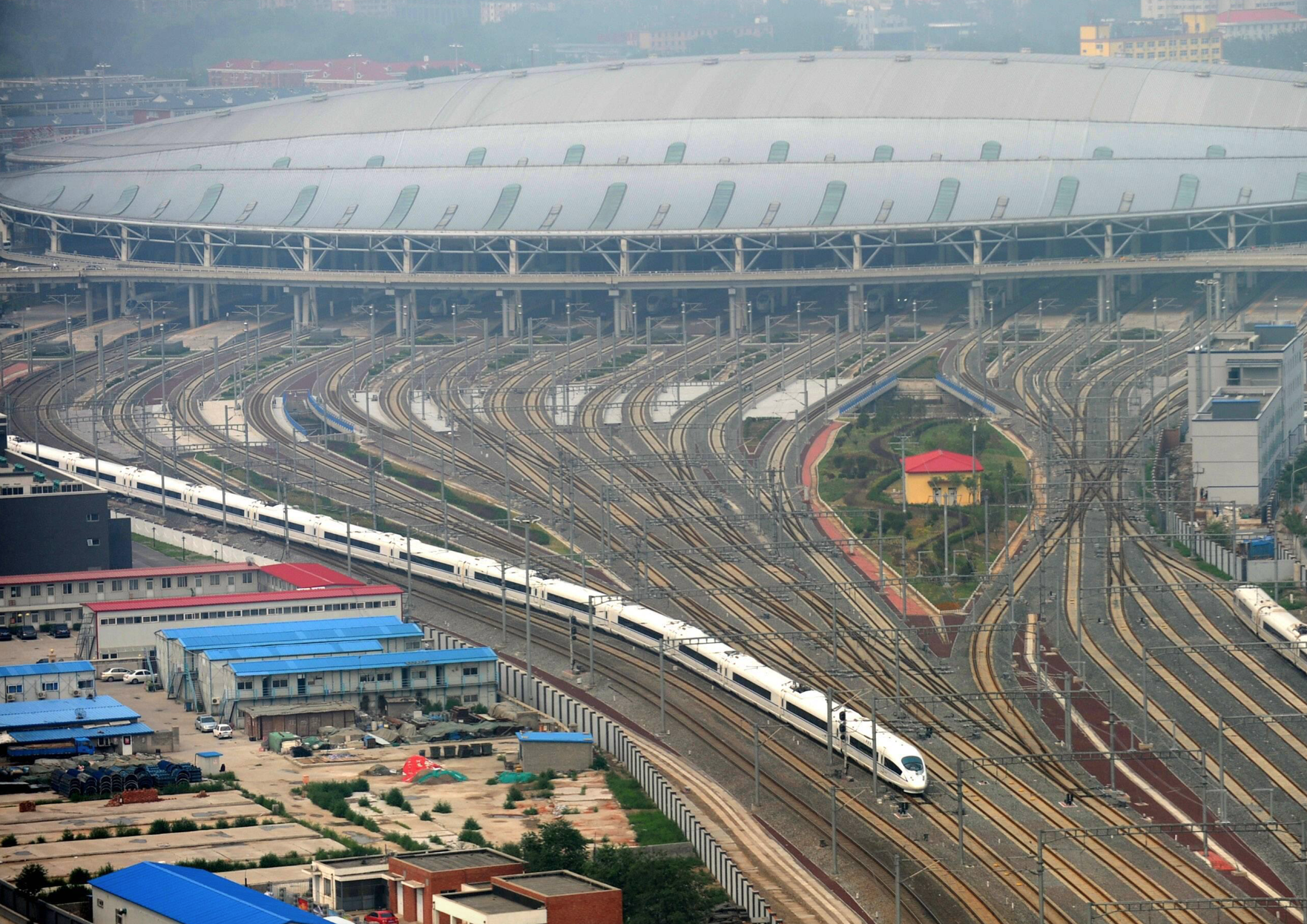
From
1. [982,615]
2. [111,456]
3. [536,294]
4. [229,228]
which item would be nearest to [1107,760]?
[982,615]

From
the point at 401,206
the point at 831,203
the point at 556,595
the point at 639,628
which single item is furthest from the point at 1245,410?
the point at 401,206

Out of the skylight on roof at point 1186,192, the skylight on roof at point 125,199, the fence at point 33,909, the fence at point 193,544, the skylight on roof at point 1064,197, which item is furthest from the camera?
the skylight on roof at point 125,199

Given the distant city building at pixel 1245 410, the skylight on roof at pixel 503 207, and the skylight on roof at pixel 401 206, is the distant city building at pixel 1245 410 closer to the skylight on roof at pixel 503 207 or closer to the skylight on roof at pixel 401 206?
the skylight on roof at pixel 503 207

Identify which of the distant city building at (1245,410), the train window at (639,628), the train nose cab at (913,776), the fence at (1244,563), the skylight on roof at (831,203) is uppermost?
the skylight on roof at (831,203)

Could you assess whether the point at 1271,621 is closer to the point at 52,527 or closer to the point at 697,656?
the point at 697,656

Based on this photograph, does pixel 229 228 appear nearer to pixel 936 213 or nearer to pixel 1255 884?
pixel 936 213

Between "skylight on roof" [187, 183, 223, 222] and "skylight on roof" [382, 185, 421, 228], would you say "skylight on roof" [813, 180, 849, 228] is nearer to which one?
"skylight on roof" [382, 185, 421, 228]

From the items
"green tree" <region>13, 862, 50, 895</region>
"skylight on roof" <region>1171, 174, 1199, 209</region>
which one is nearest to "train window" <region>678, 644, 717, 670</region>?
"green tree" <region>13, 862, 50, 895</region>

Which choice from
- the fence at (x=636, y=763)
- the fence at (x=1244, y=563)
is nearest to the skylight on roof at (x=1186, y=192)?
the fence at (x=1244, y=563)
